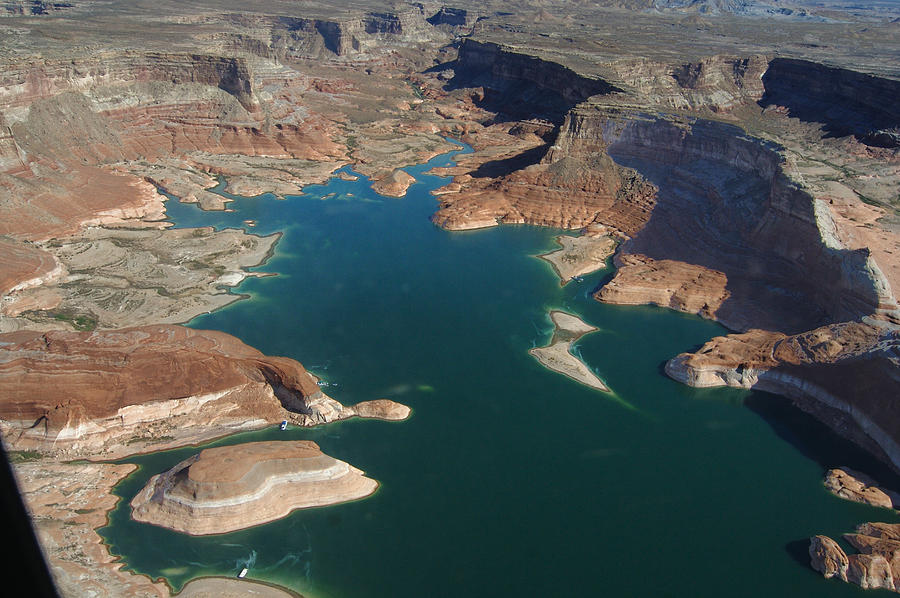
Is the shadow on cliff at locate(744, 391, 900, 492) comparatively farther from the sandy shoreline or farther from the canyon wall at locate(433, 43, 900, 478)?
the sandy shoreline

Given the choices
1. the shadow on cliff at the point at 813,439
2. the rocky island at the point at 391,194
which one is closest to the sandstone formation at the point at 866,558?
the rocky island at the point at 391,194

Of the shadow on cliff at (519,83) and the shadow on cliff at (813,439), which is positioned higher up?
the shadow on cliff at (519,83)

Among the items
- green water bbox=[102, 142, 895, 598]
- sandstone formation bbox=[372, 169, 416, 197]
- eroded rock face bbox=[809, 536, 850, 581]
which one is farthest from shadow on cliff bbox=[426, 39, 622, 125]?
eroded rock face bbox=[809, 536, 850, 581]

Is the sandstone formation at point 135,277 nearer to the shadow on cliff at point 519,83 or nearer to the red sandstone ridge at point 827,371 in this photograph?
the red sandstone ridge at point 827,371

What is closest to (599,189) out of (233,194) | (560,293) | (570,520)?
(560,293)

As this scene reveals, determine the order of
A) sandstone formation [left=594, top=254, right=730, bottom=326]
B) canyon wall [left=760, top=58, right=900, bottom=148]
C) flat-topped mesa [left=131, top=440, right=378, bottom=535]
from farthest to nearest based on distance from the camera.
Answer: canyon wall [left=760, top=58, right=900, bottom=148], sandstone formation [left=594, top=254, right=730, bottom=326], flat-topped mesa [left=131, top=440, right=378, bottom=535]

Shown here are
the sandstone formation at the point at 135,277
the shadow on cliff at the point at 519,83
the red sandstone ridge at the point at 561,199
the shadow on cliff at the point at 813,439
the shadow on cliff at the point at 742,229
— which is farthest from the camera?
the shadow on cliff at the point at 519,83
